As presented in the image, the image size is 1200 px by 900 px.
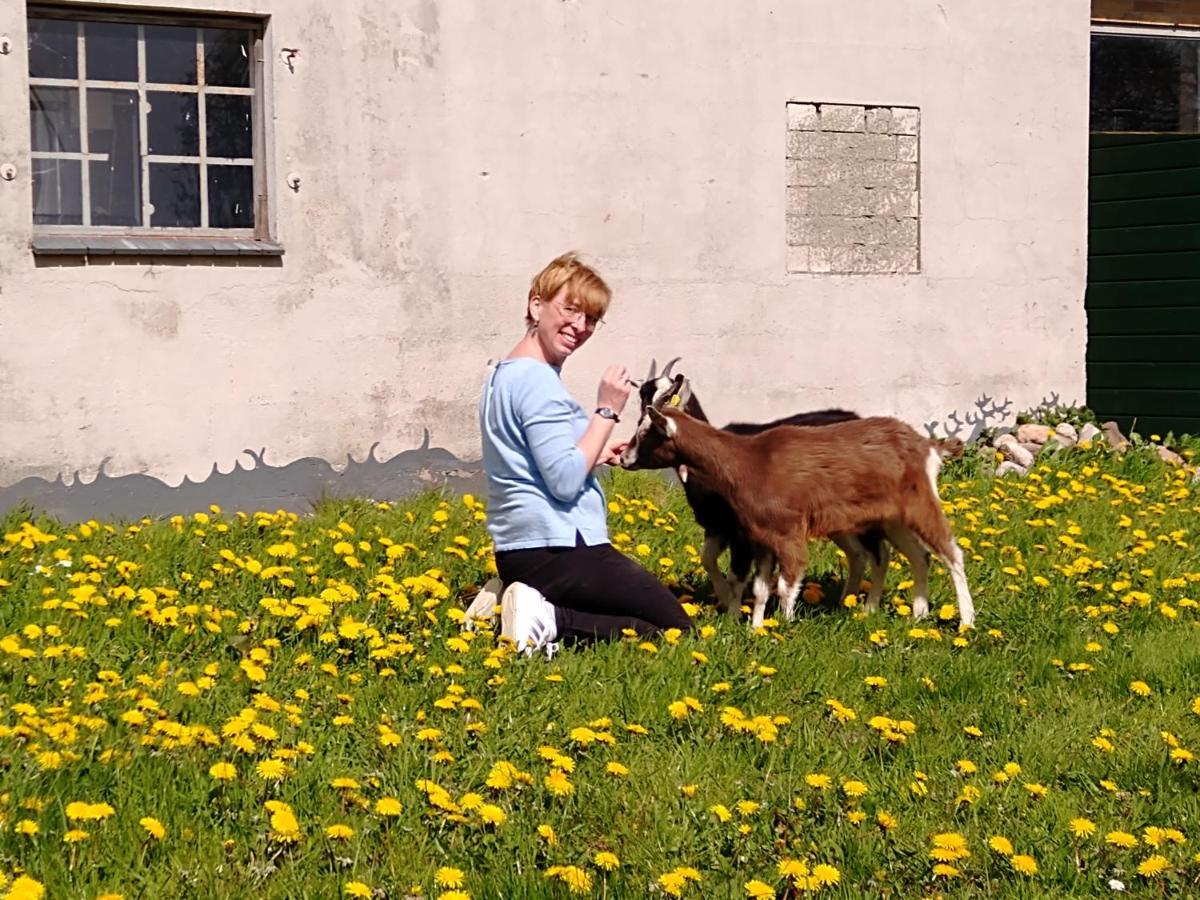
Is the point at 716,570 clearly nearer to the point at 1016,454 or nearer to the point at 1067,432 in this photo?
the point at 1016,454

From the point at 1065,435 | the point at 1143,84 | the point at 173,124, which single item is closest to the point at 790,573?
the point at 173,124

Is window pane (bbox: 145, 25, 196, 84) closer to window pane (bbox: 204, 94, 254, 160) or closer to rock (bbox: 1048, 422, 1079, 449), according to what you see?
window pane (bbox: 204, 94, 254, 160)

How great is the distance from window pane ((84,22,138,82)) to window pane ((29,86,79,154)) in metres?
0.20

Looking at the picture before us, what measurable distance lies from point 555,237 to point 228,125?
6.83ft

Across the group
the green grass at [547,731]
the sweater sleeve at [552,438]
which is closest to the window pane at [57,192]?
the green grass at [547,731]

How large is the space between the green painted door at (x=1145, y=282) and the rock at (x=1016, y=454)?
1.17m

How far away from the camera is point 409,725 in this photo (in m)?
4.84

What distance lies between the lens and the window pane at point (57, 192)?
9.13 meters

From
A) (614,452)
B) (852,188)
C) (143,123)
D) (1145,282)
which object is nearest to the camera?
(614,452)

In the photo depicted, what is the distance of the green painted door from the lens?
11836 millimetres

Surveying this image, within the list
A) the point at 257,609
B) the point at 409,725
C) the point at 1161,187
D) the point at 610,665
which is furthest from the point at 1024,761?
the point at 1161,187

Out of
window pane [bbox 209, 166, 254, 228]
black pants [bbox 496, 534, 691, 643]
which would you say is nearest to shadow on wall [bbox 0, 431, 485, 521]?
window pane [bbox 209, 166, 254, 228]

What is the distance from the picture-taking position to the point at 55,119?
30.0 ft

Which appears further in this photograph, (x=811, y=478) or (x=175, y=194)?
(x=175, y=194)
